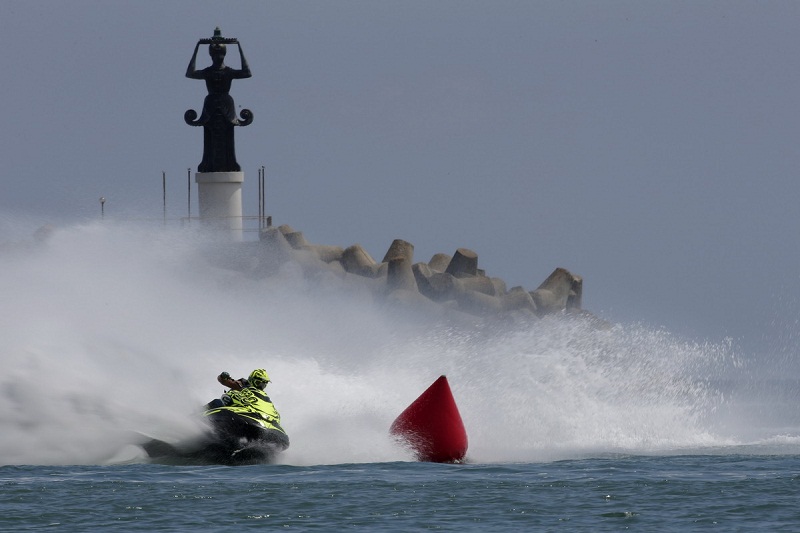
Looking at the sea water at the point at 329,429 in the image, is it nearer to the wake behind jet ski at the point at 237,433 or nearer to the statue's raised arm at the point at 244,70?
the wake behind jet ski at the point at 237,433

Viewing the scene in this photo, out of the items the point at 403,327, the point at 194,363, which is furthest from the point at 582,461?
the point at 403,327

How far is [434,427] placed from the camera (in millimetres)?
27469

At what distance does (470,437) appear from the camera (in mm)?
30703

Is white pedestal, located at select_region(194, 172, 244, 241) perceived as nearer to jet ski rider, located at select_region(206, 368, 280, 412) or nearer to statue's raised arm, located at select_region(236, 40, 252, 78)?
statue's raised arm, located at select_region(236, 40, 252, 78)

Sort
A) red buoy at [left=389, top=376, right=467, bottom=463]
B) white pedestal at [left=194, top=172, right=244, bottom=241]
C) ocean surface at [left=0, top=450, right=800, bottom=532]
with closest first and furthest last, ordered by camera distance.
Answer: ocean surface at [left=0, top=450, right=800, bottom=532] → red buoy at [left=389, top=376, right=467, bottom=463] → white pedestal at [left=194, top=172, right=244, bottom=241]

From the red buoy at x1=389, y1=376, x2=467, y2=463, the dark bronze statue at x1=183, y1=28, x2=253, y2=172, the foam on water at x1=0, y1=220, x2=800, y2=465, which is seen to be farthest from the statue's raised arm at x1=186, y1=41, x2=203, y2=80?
the red buoy at x1=389, y1=376, x2=467, y2=463

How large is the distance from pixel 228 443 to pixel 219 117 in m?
34.8

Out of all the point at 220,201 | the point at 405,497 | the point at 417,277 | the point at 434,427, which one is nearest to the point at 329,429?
the point at 434,427

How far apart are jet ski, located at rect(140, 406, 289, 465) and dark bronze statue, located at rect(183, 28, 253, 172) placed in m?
33.3

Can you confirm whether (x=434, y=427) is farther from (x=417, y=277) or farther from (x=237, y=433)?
(x=417, y=277)

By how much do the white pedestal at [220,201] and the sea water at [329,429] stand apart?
49.3 feet

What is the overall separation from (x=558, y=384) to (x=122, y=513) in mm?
13801

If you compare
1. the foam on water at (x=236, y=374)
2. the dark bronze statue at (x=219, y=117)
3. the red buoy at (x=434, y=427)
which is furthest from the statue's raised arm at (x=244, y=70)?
the red buoy at (x=434, y=427)

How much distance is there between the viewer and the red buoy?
90.1 feet
